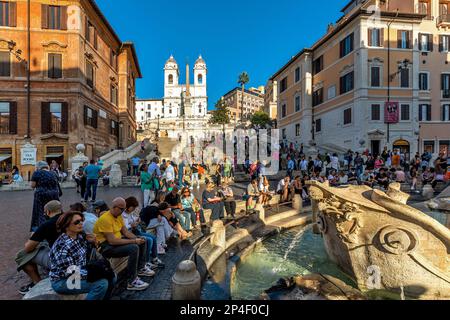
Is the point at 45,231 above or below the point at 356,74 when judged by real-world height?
below

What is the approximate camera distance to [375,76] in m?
26.5

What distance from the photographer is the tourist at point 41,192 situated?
618cm

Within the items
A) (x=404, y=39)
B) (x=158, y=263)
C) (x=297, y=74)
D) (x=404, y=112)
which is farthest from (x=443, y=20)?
(x=158, y=263)

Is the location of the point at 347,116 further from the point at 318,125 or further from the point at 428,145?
the point at 428,145

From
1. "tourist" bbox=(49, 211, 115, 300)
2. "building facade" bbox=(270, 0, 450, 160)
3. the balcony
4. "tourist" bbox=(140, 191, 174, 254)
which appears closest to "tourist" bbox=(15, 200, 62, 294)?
"tourist" bbox=(49, 211, 115, 300)

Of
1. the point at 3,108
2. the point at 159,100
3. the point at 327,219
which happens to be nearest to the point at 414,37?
the point at 327,219

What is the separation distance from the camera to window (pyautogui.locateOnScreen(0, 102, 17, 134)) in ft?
72.6

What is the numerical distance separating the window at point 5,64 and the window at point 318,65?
98.4ft

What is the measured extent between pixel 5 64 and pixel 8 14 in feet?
12.7

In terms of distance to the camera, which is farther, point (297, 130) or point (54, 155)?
point (297, 130)

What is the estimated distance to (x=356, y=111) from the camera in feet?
86.8
